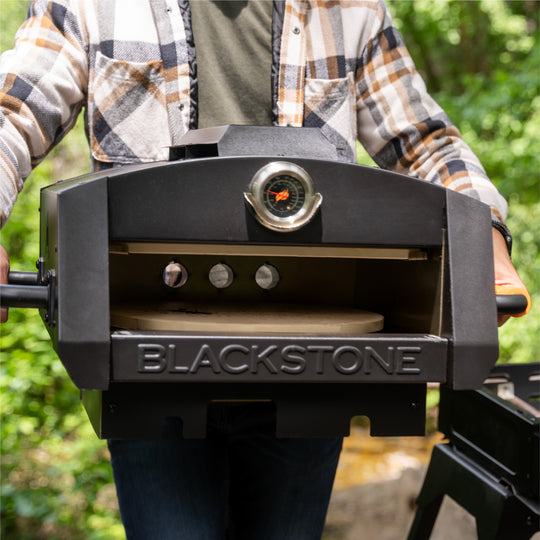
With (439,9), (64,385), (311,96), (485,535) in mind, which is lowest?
(64,385)

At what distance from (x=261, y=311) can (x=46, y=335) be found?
8.06 ft

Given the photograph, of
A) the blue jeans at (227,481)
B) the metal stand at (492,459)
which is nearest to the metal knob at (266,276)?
the blue jeans at (227,481)

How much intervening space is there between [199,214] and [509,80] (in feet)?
13.3

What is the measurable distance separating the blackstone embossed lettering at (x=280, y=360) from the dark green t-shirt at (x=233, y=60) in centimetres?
47

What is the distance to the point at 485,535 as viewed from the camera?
133 centimetres

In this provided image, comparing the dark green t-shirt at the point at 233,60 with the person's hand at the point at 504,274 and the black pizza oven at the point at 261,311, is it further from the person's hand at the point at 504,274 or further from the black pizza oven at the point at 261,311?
the person's hand at the point at 504,274

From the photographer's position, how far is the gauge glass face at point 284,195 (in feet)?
2.48

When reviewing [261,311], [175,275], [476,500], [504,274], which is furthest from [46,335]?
[504,274]

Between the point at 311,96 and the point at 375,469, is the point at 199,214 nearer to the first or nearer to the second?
the point at 311,96

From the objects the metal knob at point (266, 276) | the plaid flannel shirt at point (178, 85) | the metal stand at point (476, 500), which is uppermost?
the plaid flannel shirt at point (178, 85)

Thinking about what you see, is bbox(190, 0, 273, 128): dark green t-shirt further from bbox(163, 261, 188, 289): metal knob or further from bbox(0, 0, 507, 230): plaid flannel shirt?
bbox(163, 261, 188, 289): metal knob

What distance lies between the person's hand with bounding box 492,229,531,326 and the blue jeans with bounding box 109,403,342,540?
0.37 metres

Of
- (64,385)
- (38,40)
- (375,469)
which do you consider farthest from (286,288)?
(375,469)

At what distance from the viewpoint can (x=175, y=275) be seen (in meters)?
0.99
